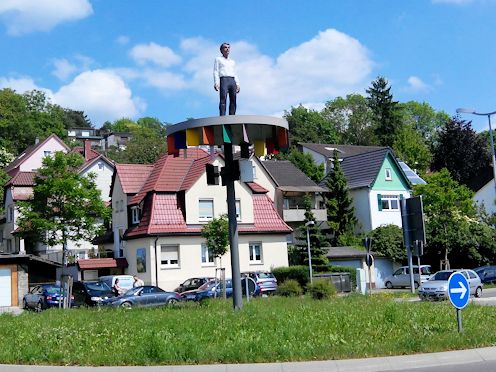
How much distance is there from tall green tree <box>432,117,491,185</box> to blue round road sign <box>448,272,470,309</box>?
6359 centimetres

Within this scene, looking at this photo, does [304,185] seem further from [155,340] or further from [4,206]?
[155,340]

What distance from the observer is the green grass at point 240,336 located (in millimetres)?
10945

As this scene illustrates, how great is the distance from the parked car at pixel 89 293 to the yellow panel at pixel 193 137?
17.7 metres

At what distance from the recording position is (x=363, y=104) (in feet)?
349

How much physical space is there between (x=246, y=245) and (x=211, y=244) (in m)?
10.2

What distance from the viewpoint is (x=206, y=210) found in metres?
45.5

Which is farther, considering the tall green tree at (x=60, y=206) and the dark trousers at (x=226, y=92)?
the tall green tree at (x=60, y=206)

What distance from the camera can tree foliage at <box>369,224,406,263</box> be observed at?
173 feet

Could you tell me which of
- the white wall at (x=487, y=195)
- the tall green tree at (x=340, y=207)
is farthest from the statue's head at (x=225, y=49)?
the white wall at (x=487, y=195)

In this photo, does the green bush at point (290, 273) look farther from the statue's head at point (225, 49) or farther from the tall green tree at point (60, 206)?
the statue's head at point (225, 49)

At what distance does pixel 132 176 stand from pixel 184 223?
7.76m

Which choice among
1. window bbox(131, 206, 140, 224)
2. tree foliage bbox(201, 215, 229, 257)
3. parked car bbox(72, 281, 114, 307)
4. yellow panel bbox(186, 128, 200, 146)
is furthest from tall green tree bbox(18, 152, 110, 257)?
yellow panel bbox(186, 128, 200, 146)

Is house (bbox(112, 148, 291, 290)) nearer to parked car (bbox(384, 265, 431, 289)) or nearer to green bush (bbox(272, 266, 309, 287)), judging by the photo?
green bush (bbox(272, 266, 309, 287))

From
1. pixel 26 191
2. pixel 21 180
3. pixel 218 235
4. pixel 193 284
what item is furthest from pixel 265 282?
pixel 21 180
